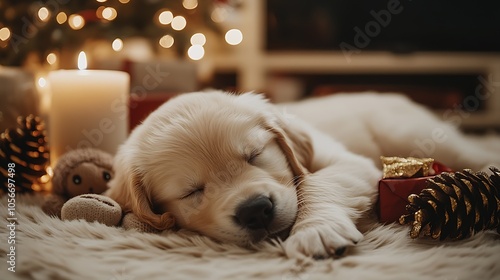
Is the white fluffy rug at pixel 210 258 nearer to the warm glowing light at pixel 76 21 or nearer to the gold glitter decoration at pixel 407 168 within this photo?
the gold glitter decoration at pixel 407 168

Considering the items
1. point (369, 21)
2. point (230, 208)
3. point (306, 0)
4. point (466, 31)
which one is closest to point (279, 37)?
point (306, 0)

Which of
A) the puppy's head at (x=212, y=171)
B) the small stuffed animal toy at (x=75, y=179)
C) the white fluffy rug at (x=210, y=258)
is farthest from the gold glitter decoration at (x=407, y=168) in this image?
the small stuffed animal toy at (x=75, y=179)

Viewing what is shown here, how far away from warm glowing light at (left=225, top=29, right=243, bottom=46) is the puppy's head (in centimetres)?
335

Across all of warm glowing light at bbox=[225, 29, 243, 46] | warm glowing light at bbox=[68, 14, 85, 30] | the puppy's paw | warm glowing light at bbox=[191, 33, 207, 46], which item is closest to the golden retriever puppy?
the puppy's paw

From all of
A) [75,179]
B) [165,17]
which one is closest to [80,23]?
[165,17]

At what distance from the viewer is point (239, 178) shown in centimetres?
134

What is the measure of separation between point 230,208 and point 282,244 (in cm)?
17

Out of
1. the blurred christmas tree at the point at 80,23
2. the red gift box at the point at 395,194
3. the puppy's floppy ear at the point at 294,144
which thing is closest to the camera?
the red gift box at the point at 395,194

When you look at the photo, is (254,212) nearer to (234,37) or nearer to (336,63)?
(234,37)

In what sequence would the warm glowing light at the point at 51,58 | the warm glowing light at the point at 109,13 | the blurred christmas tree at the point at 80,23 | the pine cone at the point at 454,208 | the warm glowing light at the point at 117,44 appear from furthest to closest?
the warm glowing light at the point at 51,58, the warm glowing light at the point at 109,13, the warm glowing light at the point at 117,44, the blurred christmas tree at the point at 80,23, the pine cone at the point at 454,208

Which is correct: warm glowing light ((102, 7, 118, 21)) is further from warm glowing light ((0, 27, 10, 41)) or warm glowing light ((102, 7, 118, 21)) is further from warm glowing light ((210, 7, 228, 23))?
warm glowing light ((210, 7, 228, 23))

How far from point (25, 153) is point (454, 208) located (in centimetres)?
156

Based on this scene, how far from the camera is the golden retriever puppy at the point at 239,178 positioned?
4.06 ft

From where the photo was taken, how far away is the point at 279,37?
515cm
